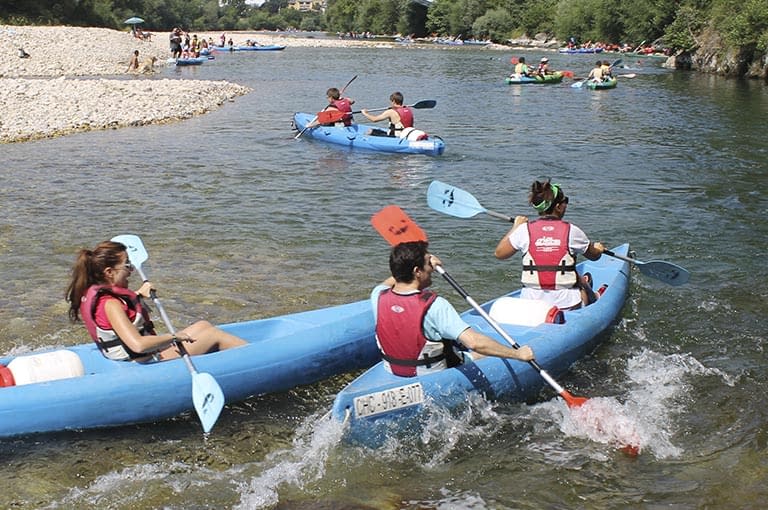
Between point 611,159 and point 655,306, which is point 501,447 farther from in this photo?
point 611,159

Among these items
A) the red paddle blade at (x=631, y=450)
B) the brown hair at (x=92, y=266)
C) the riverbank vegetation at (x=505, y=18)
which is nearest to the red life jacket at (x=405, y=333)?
the red paddle blade at (x=631, y=450)

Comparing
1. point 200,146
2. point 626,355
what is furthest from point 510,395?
point 200,146

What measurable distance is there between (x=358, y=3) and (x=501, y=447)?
97.1 metres

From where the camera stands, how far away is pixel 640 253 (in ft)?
28.4

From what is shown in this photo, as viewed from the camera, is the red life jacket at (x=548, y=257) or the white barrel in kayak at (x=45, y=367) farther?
→ the red life jacket at (x=548, y=257)

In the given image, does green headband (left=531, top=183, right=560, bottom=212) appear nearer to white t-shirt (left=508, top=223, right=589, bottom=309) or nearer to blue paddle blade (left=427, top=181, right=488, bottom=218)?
white t-shirt (left=508, top=223, right=589, bottom=309)

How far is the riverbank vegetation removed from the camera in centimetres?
3178

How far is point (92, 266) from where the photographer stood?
482cm

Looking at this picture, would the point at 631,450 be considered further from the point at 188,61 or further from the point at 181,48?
the point at 181,48

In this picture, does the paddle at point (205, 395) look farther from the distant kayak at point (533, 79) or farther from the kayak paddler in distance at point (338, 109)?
the distant kayak at point (533, 79)

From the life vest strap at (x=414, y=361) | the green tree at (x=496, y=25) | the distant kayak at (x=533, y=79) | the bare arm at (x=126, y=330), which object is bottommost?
the life vest strap at (x=414, y=361)

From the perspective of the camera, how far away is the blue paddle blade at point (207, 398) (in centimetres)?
448

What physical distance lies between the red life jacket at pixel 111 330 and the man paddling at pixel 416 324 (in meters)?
1.42

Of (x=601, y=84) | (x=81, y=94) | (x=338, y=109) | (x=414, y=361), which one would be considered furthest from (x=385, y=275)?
→ (x=601, y=84)
